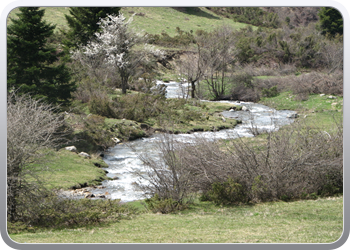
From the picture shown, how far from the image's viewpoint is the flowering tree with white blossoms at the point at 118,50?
125ft

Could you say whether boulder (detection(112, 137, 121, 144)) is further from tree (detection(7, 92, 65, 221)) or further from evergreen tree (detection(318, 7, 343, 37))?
evergreen tree (detection(318, 7, 343, 37))

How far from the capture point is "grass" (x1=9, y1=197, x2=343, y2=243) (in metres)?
8.88

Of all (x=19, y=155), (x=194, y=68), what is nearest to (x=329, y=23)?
(x=194, y=68)

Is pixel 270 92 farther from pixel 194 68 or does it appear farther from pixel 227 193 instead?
pixel 227 193

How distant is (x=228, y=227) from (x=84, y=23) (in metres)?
38.4

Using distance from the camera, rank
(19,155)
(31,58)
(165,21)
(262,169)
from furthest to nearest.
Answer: (165,21)
(31,58)
(262,169)
(19,155)

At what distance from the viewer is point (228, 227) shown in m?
10.0

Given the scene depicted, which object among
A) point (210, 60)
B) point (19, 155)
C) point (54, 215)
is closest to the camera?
point (19, 155)

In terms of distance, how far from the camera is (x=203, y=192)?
14.4 meters

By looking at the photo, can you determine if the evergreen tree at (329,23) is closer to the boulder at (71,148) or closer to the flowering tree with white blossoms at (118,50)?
the flowering tree with white blossoms at (118,50)

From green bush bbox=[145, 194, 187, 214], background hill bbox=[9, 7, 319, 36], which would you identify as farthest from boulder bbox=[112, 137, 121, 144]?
green bush bbox=[145, 194, 187, 214]

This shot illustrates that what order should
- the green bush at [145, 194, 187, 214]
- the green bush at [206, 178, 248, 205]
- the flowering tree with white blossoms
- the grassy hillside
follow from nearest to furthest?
the green bush at [145, 194, 187, 214] → the green bush at [206, 178, 248, 205] → the grassy hillside → the flowering tree with white blossoms

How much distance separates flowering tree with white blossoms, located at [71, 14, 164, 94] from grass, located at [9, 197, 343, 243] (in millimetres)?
27212

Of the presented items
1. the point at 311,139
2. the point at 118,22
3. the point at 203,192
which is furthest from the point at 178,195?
the point at 118,22
